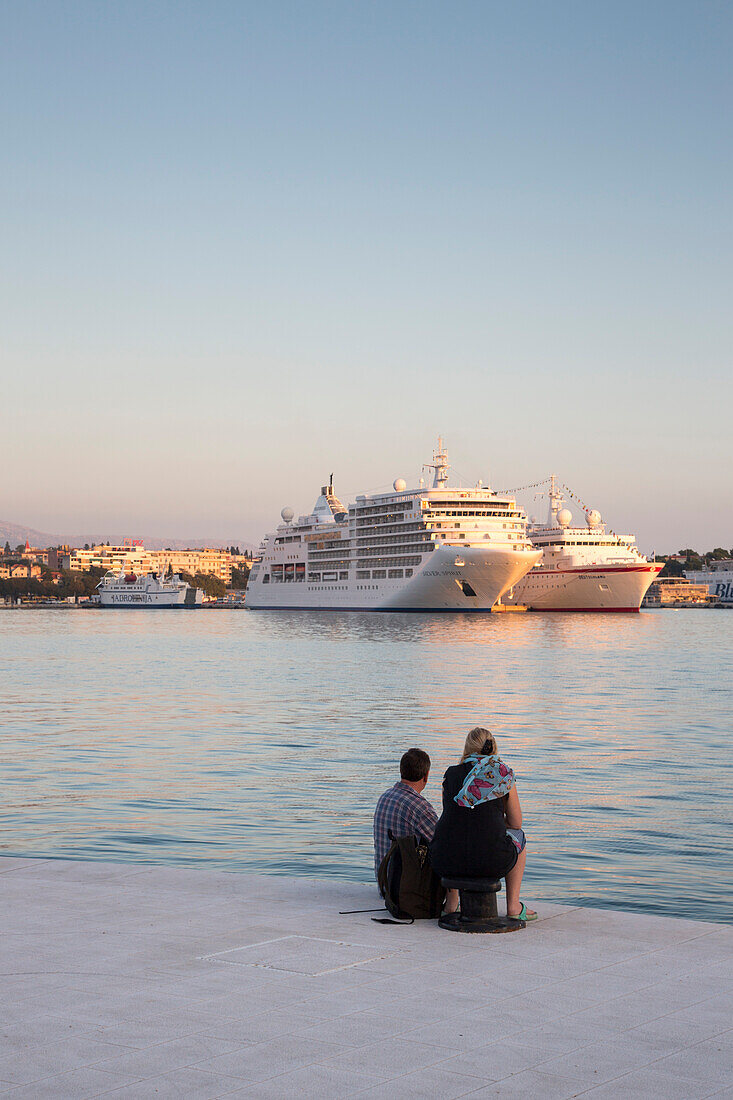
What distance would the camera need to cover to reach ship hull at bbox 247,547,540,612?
111 m

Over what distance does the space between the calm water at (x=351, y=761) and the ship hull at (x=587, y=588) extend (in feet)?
245

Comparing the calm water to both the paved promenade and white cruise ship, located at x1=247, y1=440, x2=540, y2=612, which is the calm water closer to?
the paved promenade

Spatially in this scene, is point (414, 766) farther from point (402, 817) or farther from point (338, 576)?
point (338, 576)

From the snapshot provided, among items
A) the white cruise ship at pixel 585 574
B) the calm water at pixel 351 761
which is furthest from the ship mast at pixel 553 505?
the calm water at pixel 351 761

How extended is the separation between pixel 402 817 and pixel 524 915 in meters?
1.11

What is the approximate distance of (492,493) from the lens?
119 m

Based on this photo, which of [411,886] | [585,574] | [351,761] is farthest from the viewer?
[585,574]

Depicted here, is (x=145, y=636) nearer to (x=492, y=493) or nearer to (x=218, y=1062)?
(x=492, y=493)

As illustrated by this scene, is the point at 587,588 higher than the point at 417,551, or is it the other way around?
the point at 417,551

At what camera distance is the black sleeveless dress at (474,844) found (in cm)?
766

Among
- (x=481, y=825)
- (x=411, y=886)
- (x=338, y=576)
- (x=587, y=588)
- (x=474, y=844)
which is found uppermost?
(x=338, y=576)

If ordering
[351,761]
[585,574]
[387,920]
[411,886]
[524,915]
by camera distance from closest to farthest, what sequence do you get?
[524,915], [387,920], [411,886], [351,761], [585,574]

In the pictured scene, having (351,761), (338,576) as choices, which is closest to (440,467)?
(338,576)

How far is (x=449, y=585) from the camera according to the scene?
114000mm
